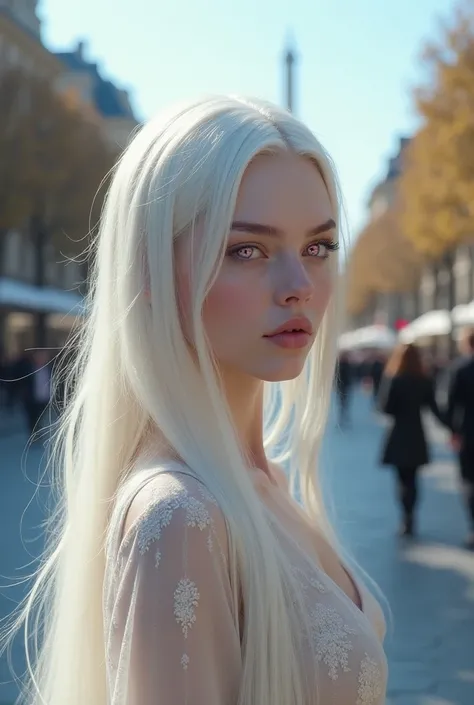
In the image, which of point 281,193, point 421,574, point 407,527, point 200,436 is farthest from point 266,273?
point 407,527

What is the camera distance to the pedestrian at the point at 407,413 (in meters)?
9.58

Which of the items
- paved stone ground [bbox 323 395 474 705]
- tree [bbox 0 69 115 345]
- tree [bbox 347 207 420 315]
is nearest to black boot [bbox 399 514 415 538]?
paved stone ground [bbox 323 395 474 705]

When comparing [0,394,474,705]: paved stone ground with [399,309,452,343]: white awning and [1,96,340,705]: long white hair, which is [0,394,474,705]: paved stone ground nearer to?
[1,96,340,705]: long white hair

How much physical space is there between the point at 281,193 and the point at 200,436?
357 millimetres

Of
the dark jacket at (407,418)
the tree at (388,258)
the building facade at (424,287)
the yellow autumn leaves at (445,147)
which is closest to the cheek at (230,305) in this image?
the dark jacket at (407,418)

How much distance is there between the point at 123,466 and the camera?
1.51 metres

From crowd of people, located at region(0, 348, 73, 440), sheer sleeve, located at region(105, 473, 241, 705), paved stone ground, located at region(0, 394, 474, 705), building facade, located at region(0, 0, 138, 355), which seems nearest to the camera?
sheer sleeve, located at region(105, 473, 241, 705)

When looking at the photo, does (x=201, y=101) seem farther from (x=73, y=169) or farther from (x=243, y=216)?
(x=73, y=169)

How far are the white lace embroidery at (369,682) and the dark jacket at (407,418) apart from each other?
26.9ft

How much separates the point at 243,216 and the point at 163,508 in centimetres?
43

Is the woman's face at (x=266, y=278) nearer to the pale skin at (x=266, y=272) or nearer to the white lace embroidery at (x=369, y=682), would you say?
the pale skin at (x=266, y=272)

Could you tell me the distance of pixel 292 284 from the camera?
1506 millimetres

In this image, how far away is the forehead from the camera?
1.48 m

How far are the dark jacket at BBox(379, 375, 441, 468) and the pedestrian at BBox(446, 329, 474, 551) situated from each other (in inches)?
21.0
